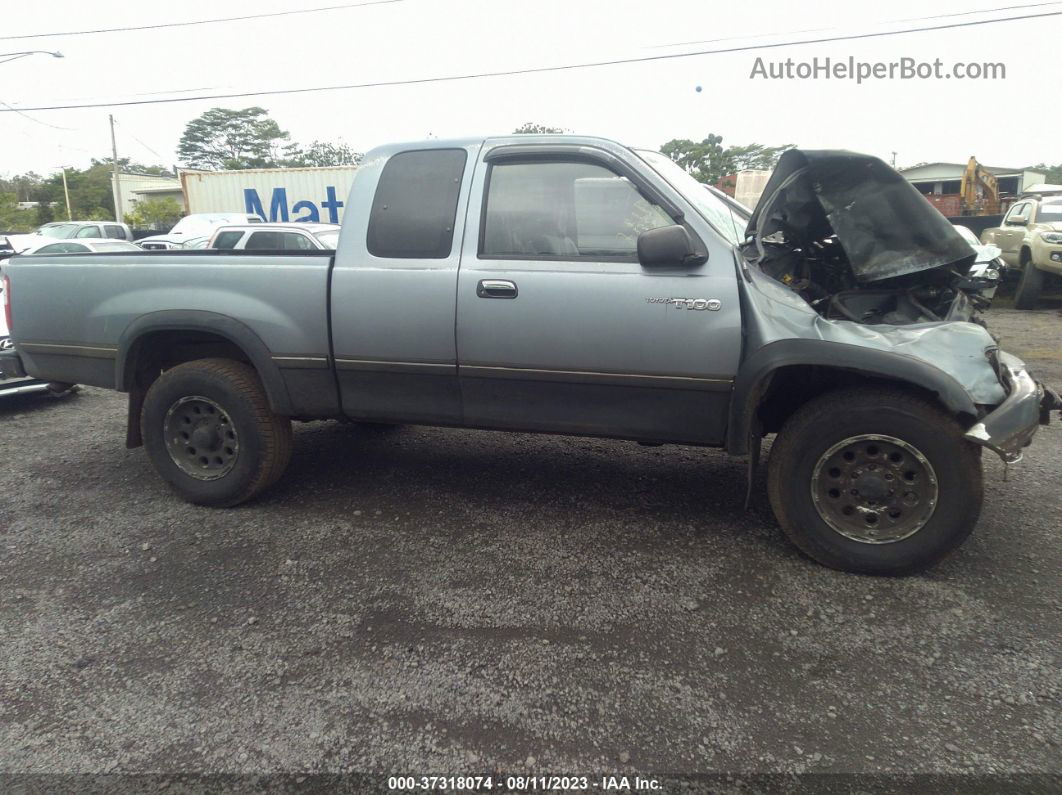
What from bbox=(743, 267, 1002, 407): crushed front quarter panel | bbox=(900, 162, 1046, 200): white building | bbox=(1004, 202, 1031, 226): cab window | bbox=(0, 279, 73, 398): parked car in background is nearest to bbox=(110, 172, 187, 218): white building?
bbox=(900, 162, 1046, 200): white building

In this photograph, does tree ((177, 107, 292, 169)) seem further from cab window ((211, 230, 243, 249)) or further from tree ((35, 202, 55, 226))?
cab window ((211, 230, 243, 249))

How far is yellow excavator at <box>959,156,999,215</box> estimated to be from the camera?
17219mm

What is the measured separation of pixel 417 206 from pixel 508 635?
2.16 meters

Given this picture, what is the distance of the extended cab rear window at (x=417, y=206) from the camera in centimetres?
366

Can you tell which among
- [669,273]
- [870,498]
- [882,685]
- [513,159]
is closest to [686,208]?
[669,273]

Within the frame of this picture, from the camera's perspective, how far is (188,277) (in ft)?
12.9

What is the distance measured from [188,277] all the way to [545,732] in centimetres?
302

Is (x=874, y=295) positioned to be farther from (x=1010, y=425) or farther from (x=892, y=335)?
(x=1010, y=425)

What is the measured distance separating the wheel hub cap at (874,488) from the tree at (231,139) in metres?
68.7

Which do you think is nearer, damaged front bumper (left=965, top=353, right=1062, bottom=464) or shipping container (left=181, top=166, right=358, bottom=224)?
damaged front bumper (left=965, top=353, right=1062, bottom=464)

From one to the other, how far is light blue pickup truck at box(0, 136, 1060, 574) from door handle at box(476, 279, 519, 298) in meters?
0.01

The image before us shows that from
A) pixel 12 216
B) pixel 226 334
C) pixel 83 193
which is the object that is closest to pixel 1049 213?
pixel 226 334

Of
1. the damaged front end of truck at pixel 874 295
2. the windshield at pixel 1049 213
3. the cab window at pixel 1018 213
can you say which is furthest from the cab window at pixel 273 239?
the windshield at pixel 1049 213

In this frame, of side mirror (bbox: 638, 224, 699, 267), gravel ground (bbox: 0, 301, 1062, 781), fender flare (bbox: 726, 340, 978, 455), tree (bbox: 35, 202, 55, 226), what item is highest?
tree (bbox: 35, 202, 55, 226)
